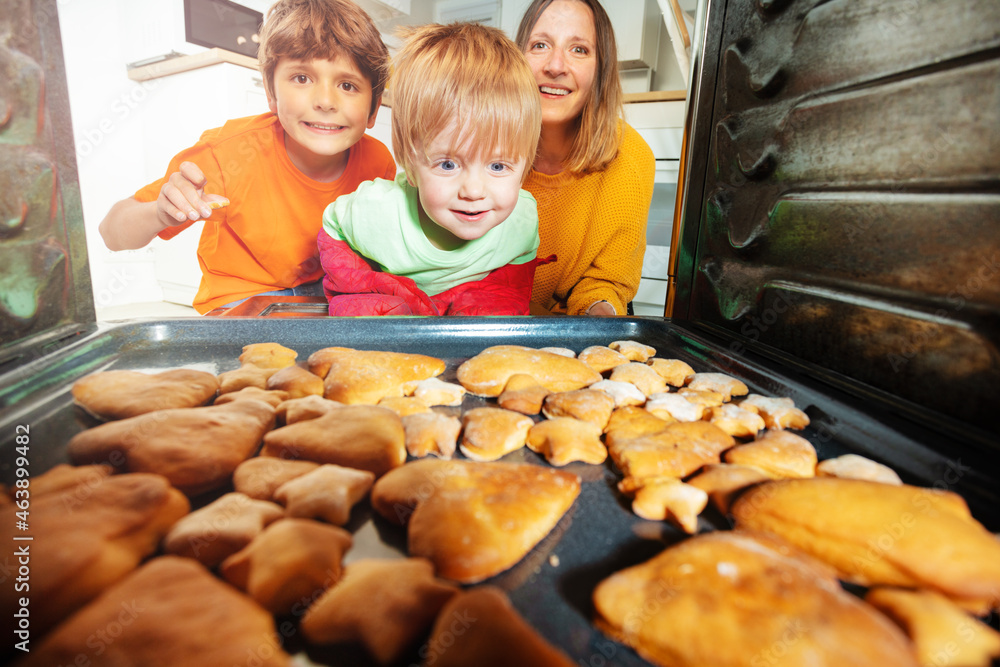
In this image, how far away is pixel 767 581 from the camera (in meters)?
0.31

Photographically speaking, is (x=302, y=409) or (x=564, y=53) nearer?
(x=302, y=409)

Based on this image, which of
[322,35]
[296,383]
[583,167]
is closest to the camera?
[296,383]

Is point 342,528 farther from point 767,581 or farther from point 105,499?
point 767,581

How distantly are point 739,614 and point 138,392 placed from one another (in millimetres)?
612

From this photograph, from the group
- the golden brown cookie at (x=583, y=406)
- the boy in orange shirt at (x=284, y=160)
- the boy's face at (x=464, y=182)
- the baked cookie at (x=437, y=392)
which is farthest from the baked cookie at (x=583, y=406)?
the boy in orange shirt at (x=284, y=160)

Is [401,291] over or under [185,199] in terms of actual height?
under

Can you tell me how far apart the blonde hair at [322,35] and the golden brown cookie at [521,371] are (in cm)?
189

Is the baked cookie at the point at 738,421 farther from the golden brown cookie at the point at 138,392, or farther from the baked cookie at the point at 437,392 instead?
the golden brown cookie at the point at 138,392

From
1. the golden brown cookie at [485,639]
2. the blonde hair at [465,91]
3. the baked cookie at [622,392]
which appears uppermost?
the blonde hair at [465,91]

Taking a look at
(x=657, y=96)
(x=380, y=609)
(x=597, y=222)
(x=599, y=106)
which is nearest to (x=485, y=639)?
(x=380, y=609)

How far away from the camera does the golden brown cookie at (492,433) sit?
516 mm

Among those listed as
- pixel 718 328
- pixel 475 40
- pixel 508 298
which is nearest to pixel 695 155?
pixel 718 328

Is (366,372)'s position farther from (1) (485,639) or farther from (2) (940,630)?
(2) (940,630)

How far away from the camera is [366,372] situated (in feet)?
2.13
